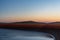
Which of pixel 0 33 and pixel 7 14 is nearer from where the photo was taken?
pixel 0 33

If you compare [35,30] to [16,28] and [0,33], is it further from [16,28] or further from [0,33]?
[0,33]

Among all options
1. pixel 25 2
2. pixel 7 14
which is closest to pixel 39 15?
pixel 25 2

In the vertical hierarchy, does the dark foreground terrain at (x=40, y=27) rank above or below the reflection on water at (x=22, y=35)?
above

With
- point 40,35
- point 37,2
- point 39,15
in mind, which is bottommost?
point 40,35

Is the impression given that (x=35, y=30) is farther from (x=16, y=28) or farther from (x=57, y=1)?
(x=57, y=1)

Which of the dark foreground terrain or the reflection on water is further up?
the dark foreground terrain

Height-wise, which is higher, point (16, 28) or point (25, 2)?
point (25, 2)
